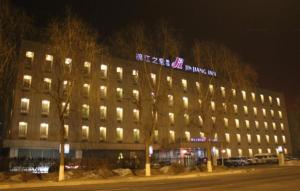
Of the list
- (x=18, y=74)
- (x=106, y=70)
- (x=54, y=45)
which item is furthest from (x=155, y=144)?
(x=54, y=45)

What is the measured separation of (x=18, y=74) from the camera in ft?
150

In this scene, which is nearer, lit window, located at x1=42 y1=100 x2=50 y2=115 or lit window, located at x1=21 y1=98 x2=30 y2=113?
lit window, located at x1=21 y1=98 x2=30 y2=113

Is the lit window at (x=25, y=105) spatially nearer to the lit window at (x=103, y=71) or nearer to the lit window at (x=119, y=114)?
the lit window at (x=103, y=71)

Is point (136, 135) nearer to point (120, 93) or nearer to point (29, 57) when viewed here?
point (120, 93)

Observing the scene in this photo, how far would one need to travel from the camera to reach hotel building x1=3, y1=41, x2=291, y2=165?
4522 cm

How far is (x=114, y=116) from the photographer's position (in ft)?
181

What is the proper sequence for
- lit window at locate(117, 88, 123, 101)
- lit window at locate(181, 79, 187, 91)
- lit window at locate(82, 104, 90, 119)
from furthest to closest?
lit window at locate(181, 79, 187, 91), lit window at locate(117, 88, 123, 101), lit window at locate(82, 104, 90, 119)

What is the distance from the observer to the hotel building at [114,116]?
45219mm

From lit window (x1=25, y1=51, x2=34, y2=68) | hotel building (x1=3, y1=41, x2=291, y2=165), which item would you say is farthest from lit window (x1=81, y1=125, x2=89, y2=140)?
lit window (x1=25, y1=51, x2=34, y2=68)

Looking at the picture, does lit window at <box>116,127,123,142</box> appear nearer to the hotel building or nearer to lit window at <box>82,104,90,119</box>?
the hotel building

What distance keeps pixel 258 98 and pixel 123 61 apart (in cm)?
3886

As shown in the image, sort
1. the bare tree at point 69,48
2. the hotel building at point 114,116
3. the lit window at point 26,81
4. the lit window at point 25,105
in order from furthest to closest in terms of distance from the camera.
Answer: the lit window at point 26,81 → the lit window at point 25,105 → the hotel building at point 114,116 → the bare tree at point 69,48

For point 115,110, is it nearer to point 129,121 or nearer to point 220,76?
point 129,121

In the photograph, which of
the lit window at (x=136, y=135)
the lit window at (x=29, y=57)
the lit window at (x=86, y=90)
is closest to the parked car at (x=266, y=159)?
the lit window at (x=136, y=135)
